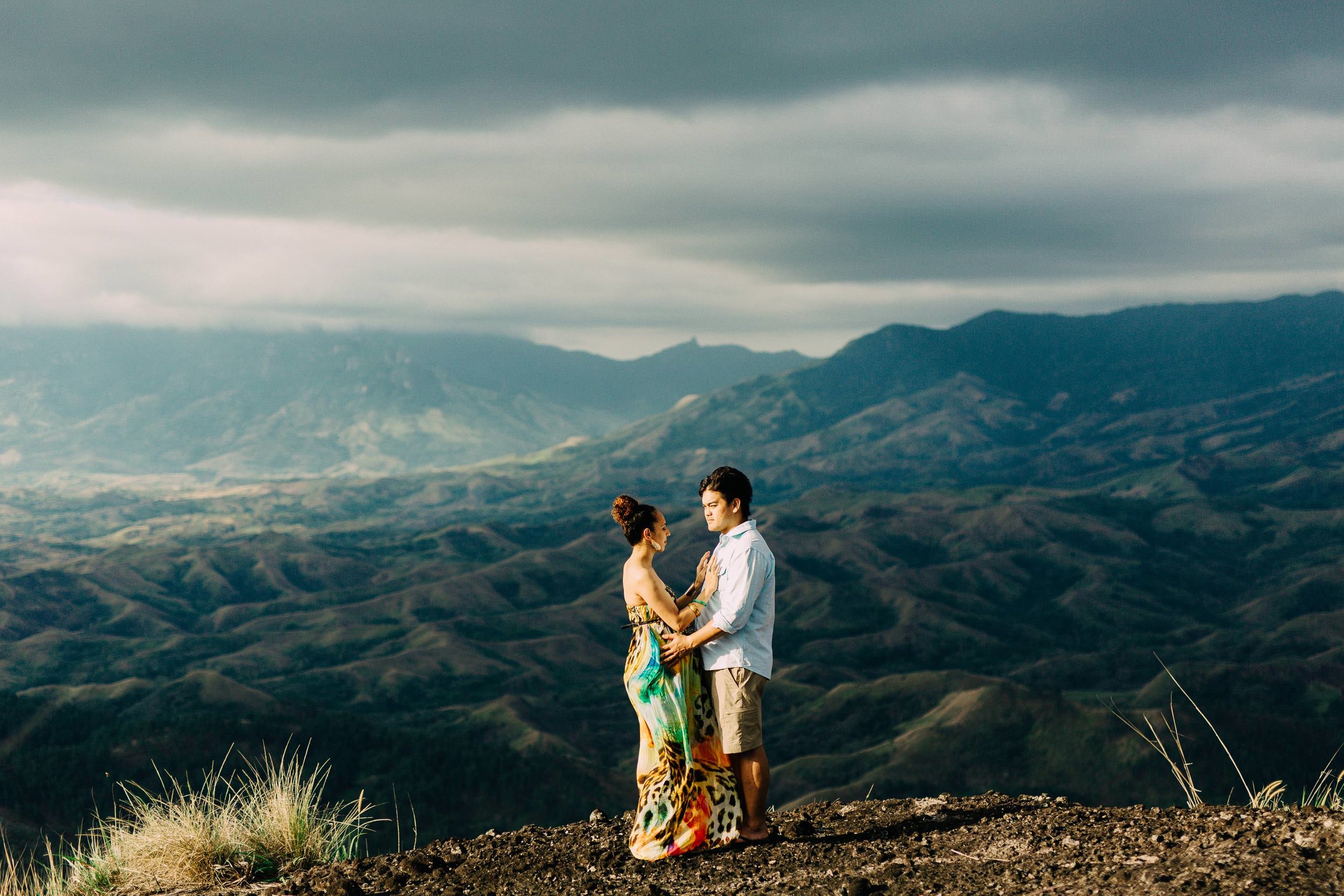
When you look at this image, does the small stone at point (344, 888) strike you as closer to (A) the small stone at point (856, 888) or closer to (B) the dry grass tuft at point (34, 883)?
(B) the dry grass tuft at point (34, 883)

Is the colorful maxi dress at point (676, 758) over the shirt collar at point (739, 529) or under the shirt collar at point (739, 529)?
under

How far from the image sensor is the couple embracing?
850 cm

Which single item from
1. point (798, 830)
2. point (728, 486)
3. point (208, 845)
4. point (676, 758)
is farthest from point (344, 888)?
point (728, 486)

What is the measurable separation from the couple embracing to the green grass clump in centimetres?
249

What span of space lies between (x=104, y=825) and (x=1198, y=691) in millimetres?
113550

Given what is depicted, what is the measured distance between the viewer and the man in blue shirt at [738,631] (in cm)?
840

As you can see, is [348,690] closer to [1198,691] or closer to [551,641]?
[551,641]

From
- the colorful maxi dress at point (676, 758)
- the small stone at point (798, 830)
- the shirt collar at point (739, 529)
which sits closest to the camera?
the shirt collar at point (739, 529)

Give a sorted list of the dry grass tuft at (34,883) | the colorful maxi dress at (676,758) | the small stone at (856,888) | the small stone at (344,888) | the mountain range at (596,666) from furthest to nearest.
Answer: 1. the mountain range at (596,666)
2. the dry grass tuft at (34,883)
3. the colorful maxi dress at (676,758)
4. the small stone at (344,888)
5. the small stone at (856,888)

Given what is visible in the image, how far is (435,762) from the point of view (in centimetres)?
7556

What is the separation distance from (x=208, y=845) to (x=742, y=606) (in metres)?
4.96

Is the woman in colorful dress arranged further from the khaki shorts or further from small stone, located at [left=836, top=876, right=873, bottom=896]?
small stone, located at [left=836, top=876, right=873, bottom=896]

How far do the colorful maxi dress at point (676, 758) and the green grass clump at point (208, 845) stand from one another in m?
2.37

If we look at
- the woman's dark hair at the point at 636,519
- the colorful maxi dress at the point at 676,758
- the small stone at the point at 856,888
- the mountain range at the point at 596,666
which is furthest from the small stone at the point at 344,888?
the mountain range at the point at 596,666
